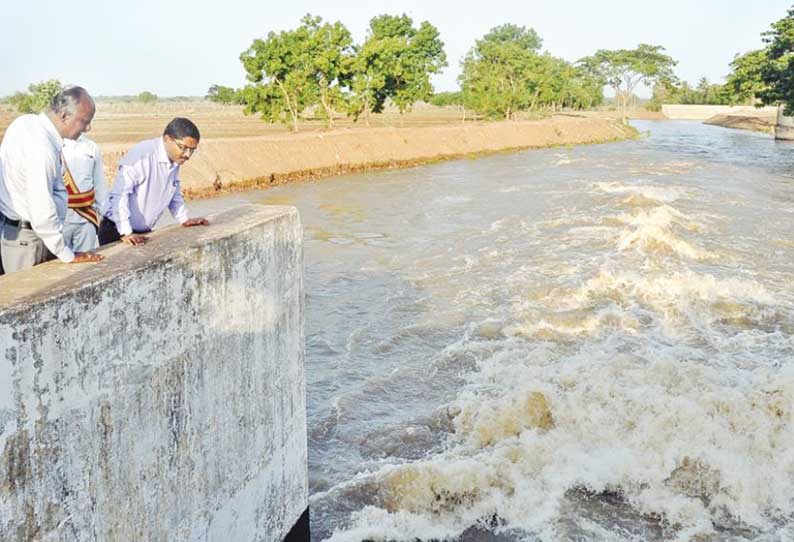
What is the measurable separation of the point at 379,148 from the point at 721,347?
2469 cm

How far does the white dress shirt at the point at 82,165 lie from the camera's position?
4070 mm

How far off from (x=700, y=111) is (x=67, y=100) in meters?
87.0

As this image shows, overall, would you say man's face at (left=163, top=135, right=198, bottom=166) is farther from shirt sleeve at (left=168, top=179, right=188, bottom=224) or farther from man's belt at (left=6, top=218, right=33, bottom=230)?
man's belt at (left=6, top=218, right=33, bottom=230)

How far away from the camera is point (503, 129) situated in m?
40.9

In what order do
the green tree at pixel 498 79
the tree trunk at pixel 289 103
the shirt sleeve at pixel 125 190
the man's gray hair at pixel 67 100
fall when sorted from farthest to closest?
1. the green tree at pixel 498 79
2. the tree trunk at pixel 289 103
3. the shirt sleeve at pixel 125 190
4. the man's gray hair at pixel 67 100

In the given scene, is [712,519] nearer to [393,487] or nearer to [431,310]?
[393,487]

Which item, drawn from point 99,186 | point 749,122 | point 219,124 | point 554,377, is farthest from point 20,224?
point 749,122

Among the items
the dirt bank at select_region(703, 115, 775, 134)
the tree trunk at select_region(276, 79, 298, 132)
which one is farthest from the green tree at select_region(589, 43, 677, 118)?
the tree trunk at select_region(276, 79, 298, 132)

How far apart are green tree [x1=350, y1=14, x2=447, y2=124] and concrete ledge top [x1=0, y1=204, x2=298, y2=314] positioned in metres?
32.4

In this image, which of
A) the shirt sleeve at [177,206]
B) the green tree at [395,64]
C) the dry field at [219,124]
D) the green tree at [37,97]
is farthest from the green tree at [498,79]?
the shirt sleeve at [177,206]

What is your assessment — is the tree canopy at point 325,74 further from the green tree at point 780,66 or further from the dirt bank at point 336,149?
the green tree at point 780,66

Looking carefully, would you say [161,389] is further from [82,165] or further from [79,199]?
[82,165]

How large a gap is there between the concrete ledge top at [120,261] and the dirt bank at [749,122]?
62.7 m

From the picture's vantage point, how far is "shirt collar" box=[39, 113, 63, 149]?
343 centimetres
